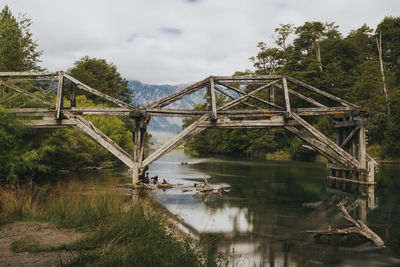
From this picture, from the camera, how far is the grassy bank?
5.41m

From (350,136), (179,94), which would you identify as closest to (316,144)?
(350,136)

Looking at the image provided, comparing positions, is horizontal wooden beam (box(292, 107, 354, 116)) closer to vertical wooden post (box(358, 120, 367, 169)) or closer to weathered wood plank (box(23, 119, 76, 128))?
vertical wooden post (box(358, 120, 367, 169))

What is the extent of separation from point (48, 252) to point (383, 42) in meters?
58.7

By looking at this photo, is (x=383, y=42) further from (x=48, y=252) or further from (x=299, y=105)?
(x=48, y=252)

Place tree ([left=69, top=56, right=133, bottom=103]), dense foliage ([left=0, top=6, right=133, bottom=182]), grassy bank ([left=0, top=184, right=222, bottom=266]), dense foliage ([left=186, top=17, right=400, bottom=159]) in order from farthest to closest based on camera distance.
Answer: tree ([left=69, top=56, right=133, bottom=103]) < dense foliage ([left=186, top=17, right=400, bottom=159]) < dense foliage ([left=0, top=6, right=133, bottom=182]) < grassy bank ([left=0, top=184, right=222, bottom=266])

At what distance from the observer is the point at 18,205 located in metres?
9.21

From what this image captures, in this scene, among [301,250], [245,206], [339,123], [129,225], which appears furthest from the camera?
[339,123]

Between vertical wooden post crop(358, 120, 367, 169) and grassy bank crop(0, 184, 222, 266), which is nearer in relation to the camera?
grassy bank crop(0, 184, 222, 266)

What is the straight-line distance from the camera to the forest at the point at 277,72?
20734 millimetres

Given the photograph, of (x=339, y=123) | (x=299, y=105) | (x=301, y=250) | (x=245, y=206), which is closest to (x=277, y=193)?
(x=245, y=206)

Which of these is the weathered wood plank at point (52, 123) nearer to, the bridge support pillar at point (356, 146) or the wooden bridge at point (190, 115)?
the wooden bridge at point (190, 115)

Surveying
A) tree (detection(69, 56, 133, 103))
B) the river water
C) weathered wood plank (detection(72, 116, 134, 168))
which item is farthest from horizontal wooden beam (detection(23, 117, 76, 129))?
tree (detection(69, 56, 133, 103))

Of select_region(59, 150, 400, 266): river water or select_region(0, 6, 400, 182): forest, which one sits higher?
select_region(0, 6, 400, 182): forest

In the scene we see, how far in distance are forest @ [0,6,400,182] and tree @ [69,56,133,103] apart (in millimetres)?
176
